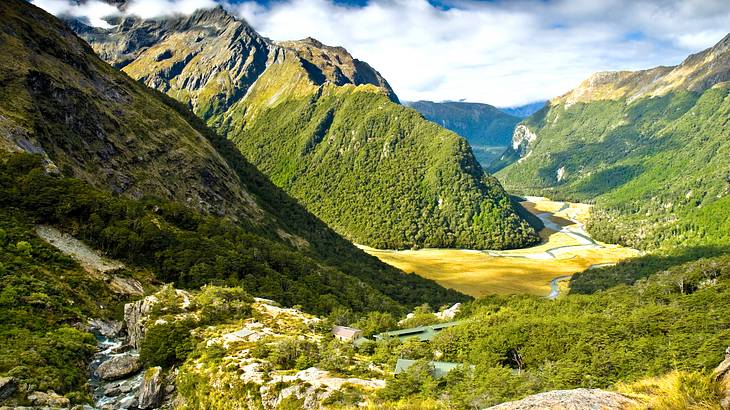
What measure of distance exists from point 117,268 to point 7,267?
17.3 m

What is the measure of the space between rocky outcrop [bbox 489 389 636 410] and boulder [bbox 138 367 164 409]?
121ft

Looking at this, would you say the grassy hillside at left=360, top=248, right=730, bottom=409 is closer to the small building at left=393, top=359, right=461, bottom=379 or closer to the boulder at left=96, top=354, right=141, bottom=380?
the small building at left=393, top=359, right=461, bottom=379

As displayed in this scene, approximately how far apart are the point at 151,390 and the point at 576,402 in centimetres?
3955

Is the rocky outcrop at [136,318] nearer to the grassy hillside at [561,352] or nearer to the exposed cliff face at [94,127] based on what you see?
the grassy hillside at [561,352]

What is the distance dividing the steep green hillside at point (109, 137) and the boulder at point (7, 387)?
49139mm

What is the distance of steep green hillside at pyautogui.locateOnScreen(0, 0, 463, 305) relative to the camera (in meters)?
104

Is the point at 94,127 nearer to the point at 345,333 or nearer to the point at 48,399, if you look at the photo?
Result: the point at 345,333

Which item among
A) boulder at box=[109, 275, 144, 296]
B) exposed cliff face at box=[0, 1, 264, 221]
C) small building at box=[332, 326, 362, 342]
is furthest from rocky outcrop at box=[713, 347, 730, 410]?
exposed cliff face at box=[0, 1, 264, 221]

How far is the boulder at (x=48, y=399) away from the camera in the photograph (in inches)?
1353

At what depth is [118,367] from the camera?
147 ft

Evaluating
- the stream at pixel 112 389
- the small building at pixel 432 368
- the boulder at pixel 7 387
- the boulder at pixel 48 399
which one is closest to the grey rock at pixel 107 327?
the stream at pixel 112 389

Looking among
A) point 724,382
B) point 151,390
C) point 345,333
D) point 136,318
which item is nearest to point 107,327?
point 136,318

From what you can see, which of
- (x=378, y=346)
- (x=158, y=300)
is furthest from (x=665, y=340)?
(x=158, y=300)

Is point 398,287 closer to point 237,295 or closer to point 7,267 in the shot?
point 237,295
